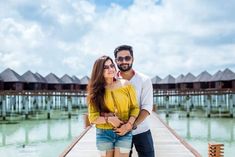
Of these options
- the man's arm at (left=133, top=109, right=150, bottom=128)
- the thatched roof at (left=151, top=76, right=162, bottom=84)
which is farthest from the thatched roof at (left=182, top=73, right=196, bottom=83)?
the man's arm at (left=133, top=109, right=150, bottom=128)

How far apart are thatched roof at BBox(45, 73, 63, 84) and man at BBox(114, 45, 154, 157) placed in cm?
4173

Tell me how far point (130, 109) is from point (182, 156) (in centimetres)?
368

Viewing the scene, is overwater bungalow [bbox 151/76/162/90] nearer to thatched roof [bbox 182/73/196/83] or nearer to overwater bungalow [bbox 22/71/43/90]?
thatched roof [bbox 182/73/196/83]

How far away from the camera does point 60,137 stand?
71.4 feet

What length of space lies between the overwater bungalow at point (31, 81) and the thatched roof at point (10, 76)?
46.2 inches

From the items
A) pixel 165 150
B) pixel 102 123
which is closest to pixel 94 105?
pixel 102 123

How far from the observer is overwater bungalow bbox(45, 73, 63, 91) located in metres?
44.7

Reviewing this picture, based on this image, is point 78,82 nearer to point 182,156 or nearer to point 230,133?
point 230,133

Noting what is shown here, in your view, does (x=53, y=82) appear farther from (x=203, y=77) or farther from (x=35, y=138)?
(x=35, y=138)

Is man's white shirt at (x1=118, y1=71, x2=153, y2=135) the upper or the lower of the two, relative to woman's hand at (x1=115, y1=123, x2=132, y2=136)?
upper

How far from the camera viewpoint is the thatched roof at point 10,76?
37.7 meters

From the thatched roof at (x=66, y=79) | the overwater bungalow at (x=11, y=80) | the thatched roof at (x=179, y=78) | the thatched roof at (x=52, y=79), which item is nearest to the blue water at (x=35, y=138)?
the overwater bungalow at (x=11, y=80)

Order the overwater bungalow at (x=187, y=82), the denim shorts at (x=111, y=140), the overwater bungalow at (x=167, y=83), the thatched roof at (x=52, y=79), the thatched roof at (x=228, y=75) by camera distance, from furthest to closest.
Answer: the overwater bungalow at (x=167, y=83) → the overwater bungalow at (x=187, y=82) → the thatched roof at (x=52, y=79) → the thatched roof at (x=228, y=75) → the denim shorts at (x=111, y=140)

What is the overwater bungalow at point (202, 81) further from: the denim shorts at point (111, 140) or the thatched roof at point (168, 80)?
the denim shorts at point (111, 140)
